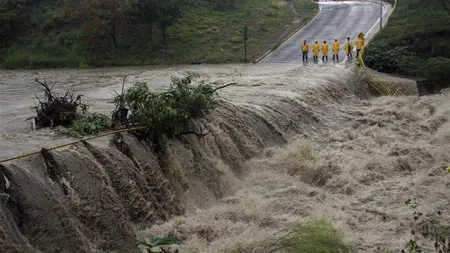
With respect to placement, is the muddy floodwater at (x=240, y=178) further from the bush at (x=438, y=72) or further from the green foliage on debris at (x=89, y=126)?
the bush at (x=438, y=72)

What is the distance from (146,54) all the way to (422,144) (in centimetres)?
1862

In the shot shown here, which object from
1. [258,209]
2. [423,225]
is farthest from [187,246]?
[423,225]

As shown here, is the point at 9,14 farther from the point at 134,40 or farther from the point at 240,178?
the point at 240,178

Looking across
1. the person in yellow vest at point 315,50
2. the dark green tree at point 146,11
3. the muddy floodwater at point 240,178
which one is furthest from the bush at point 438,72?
the dark green tree at point 146,11

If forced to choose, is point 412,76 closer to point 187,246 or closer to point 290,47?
point 290,47

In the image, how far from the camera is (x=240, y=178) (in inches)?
467

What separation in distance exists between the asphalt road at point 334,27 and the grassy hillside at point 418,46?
181cm

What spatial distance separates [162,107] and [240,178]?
8.08 feet

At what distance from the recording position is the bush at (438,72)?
73.8 feet

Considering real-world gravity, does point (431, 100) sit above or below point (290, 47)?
below

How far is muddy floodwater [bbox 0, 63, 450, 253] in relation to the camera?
319 inches

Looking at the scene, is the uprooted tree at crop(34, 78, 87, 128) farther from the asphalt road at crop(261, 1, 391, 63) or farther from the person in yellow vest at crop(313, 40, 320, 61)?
the asphalt road at crop(261, 1, 391, 63)

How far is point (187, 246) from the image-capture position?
27.4 feet

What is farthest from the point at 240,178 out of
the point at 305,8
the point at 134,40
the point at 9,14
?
the point at 305,8
